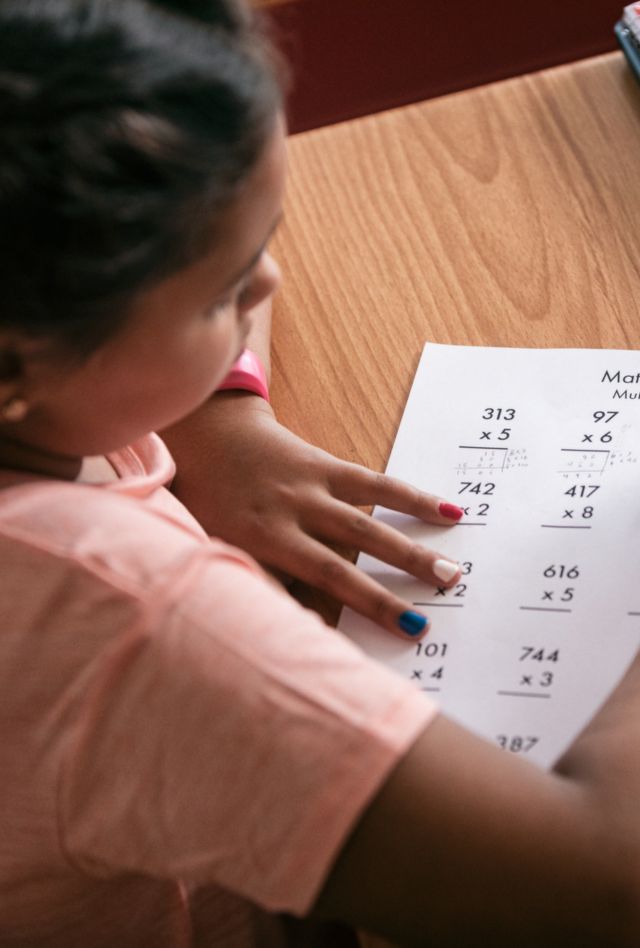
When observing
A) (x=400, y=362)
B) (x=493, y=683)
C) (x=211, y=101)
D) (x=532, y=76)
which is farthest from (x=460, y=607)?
(x=532, y=76)

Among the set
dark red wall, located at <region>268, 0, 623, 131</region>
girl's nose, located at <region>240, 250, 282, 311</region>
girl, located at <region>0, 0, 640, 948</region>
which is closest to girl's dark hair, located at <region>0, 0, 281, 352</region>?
girl, located at <region>0, 0, 640, 948</region>

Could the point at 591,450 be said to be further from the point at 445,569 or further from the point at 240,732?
the point at 240,732

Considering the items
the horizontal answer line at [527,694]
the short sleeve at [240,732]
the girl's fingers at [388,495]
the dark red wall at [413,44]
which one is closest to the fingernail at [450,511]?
the girl's fingers at [388,495]

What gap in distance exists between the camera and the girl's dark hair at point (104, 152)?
1.41 feet

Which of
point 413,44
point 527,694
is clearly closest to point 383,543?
point 527,694

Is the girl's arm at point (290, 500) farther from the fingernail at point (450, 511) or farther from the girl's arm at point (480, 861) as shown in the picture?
the girl's arm at point (480, 861)

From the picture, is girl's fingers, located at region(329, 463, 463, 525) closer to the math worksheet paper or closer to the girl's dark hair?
the math worksheet paper

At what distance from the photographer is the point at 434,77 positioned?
1.04 metres

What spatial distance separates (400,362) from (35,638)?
1.36 ft

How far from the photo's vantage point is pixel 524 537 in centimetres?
71

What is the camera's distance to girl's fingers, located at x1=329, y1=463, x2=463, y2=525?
28.9 inches

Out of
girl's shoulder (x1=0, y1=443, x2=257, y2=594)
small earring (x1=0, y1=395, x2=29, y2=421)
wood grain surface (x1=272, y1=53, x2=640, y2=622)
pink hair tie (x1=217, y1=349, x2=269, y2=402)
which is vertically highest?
wood grain surface (x1=272, y1=53, x2=640, y2=622)

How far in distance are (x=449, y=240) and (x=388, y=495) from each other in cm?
26

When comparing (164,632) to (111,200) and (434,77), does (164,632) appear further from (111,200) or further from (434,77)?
(434,77)
